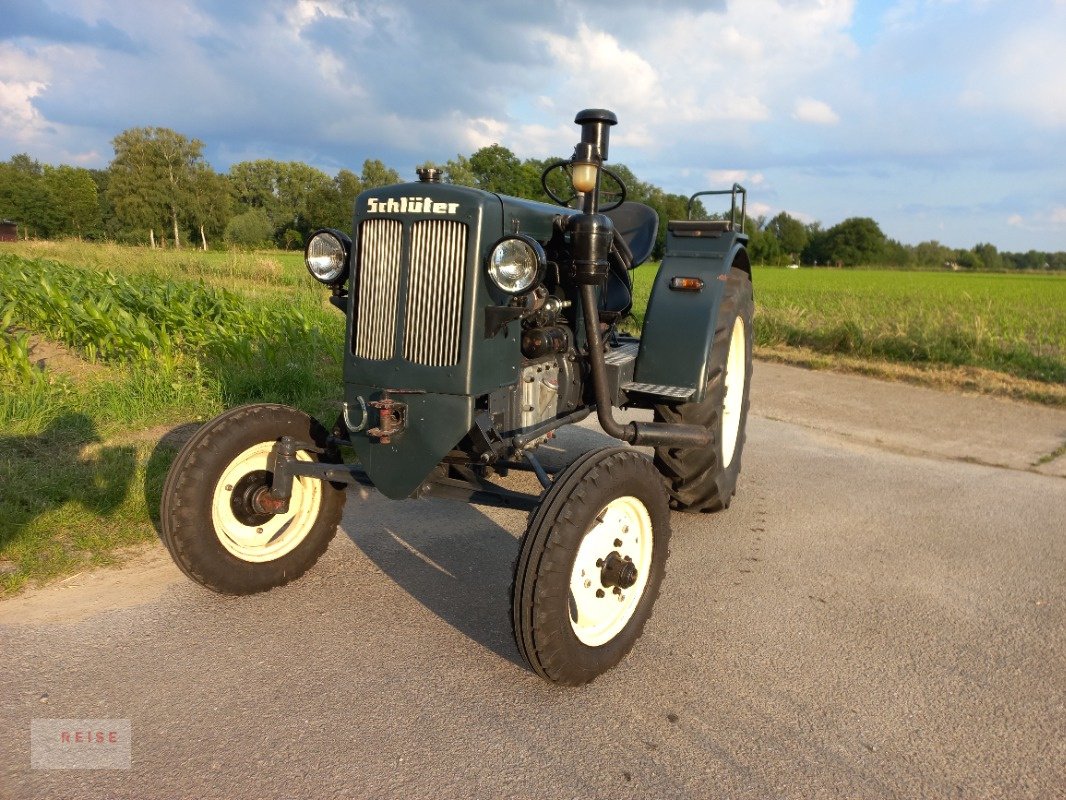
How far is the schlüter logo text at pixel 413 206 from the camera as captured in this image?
269cm

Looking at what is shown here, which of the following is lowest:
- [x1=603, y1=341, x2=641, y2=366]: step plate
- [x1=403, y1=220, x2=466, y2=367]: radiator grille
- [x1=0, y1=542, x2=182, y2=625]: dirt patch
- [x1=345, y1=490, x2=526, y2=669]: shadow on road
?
[x1=0, y1=542, x2=182, y2=625]: dirt patch

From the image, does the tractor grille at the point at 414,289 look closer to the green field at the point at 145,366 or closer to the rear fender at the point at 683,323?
the rear fender at the point at 683,323

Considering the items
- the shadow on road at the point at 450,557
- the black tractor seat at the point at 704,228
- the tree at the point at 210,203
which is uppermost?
the tree at the point at 210,203

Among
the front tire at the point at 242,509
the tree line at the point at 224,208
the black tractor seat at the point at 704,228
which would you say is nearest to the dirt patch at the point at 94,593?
the front tire at the point at 242,509

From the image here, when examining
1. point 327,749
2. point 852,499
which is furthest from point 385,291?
point 852,499

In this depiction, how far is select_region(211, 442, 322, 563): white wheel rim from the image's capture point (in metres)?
3.07

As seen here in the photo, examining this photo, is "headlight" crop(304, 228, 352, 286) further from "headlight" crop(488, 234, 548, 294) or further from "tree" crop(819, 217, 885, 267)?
"tree" crop(819, 217, 885, 267)

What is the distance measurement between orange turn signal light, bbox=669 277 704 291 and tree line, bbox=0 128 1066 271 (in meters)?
21.7

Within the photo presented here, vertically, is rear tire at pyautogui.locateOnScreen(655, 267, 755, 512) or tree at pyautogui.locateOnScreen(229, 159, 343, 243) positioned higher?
tree at pyautogui.locateOnScreen(229, 159, 343, 243)

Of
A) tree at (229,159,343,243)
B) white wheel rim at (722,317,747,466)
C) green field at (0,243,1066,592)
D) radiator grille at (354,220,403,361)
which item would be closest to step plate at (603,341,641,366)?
white wheel rim at (722,317,747,466)

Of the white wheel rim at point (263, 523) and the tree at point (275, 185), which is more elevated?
the tree at point (275, 185)

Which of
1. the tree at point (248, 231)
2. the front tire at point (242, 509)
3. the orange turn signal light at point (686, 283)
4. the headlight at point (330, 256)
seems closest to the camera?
the front tire at point (242, 509)

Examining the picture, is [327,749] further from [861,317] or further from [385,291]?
[861,317]

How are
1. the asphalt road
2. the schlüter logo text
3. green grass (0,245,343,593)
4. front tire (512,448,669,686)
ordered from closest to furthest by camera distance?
the asphalt road → front tire (512,448,669,686) → the schlüter logo text → green grass (0,245,343,593)
